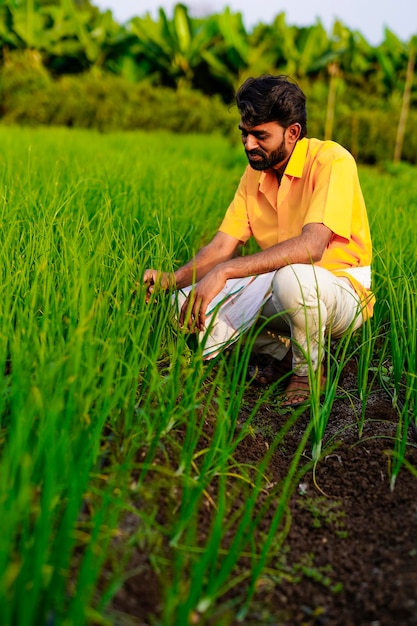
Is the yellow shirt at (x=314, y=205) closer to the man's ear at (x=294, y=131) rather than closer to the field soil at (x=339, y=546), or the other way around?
the man's ear at (x=294, y=131)

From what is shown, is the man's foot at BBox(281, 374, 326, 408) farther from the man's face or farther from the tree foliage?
the tree foliage

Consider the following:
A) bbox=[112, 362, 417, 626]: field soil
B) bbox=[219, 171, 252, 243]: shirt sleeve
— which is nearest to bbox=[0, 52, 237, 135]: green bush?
bbox=[219, 171, 252, 243]: shirt sleeve

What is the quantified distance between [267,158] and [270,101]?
0.64 ft

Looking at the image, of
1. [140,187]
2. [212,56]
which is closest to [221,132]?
[212,56]

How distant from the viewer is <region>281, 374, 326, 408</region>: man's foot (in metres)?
2.31

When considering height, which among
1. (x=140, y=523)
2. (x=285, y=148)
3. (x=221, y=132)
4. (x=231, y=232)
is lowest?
(x=221, y=132)

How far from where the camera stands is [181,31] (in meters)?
12.6

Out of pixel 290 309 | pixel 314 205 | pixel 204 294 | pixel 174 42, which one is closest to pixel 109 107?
pixel 174 42

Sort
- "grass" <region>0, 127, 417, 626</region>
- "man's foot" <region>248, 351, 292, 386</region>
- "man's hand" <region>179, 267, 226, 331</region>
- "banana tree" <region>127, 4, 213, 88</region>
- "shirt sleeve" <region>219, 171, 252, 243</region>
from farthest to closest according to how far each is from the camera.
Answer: "banana tree" <region>127, 4, 213, 88</region> < "shirt sleeve" <region>219, 171, 252, 243</region> < "man's foot" <region>248, 351, 292, 386</region> < "man's hand" <region>179, 267, 226, 331</region> < "grass" <region>0, 127, 417, 626</region>

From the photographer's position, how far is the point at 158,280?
208cm

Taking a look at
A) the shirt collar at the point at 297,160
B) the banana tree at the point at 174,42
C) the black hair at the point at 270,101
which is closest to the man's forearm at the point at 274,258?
the shirt collar at the point at 297,160

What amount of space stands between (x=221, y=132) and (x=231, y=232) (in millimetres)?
8432

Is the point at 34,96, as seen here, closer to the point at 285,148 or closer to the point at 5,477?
the point at 285,148

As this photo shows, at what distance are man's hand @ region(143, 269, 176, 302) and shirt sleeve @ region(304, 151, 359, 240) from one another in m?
0.49
